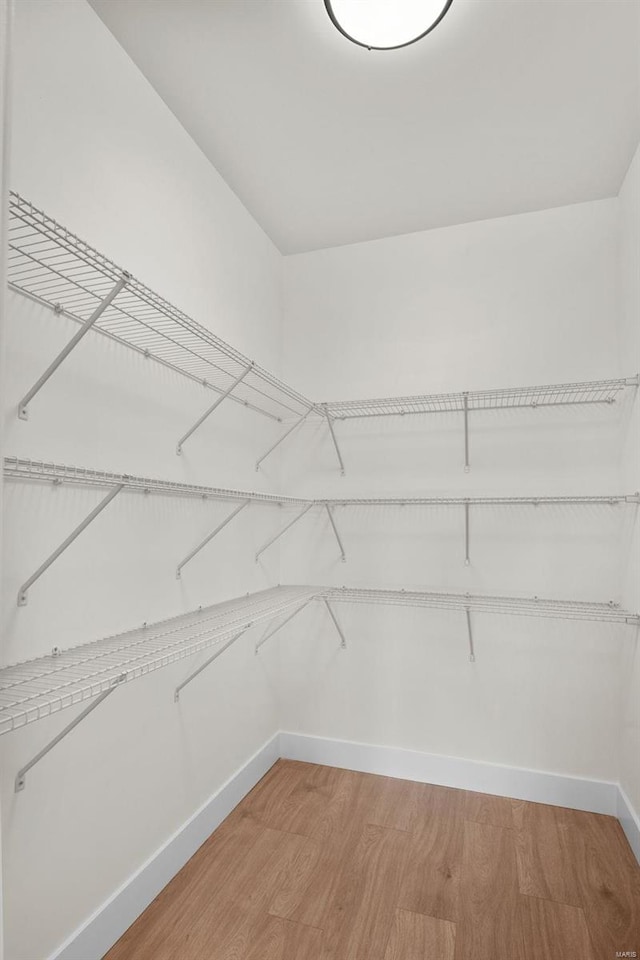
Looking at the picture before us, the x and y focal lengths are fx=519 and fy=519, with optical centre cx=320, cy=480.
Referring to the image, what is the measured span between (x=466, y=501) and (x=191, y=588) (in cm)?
106

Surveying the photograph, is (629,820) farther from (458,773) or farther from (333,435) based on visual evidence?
(333,435)

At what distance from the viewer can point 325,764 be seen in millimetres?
2332

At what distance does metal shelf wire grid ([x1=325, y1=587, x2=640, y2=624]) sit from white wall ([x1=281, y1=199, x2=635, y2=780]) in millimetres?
49

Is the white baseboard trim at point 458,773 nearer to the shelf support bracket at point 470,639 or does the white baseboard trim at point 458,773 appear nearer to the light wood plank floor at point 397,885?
the light wood plank floor at point 397,885

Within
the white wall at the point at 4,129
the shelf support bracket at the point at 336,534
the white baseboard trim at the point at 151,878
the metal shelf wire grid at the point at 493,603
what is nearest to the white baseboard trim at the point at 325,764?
the white baseboard trim at the point at 151,878

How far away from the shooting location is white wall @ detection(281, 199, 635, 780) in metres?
2.05

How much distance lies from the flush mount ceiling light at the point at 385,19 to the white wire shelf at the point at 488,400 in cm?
109

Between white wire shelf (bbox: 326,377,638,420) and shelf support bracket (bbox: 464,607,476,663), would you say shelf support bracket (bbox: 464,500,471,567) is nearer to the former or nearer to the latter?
shelf support bracket (bbox: 464,607,476,663)

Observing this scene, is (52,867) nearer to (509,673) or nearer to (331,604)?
(331,604)

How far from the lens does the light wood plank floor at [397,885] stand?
1380 millimetres

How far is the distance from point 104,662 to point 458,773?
5.47 ft

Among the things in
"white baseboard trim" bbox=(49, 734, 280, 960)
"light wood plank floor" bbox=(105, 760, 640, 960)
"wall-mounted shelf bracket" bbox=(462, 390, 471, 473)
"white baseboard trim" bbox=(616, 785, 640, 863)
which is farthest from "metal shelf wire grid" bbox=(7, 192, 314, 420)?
"white baseboard trim" bbox=(616, 785, 640, 863)

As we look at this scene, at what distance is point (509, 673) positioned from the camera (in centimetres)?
212

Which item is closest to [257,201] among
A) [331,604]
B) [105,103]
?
[105,103]
